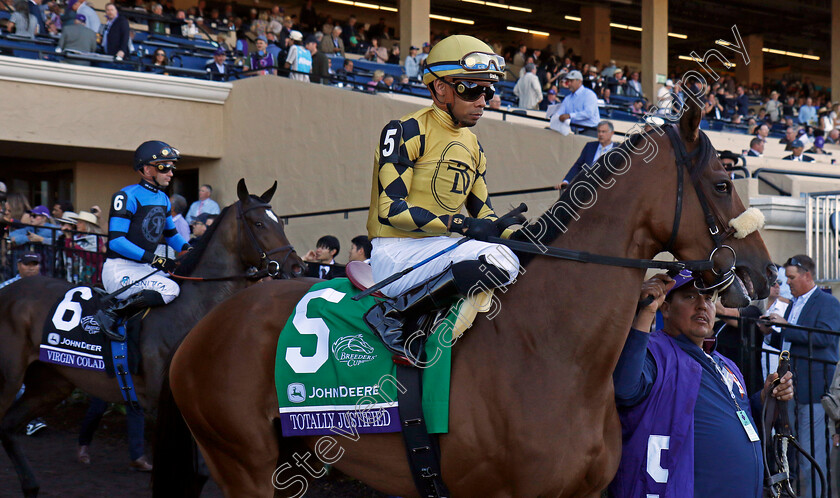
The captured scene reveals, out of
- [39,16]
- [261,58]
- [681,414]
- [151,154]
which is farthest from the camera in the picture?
[261,58]

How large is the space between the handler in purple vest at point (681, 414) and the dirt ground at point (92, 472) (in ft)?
10.9

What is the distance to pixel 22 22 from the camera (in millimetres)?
15125

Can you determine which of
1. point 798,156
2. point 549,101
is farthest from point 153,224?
point 798,156

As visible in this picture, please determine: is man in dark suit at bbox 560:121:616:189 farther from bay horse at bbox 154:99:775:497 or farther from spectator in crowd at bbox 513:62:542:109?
spectator in crowd at bbox 513:62:542:109

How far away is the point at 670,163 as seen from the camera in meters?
3.30

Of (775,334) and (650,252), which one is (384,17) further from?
(650,252)

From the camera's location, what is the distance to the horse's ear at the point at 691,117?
127 inches

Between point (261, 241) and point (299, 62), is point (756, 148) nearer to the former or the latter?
point (299, 62)

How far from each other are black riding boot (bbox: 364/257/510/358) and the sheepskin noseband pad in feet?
2.86

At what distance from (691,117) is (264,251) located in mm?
3717

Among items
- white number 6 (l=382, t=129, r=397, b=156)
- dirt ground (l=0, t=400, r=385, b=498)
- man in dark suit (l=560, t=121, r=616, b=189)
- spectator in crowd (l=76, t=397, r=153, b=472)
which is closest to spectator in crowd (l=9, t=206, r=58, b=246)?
dirt ground (l=0, t=400, r=385, b=498)

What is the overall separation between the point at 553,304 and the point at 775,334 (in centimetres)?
323

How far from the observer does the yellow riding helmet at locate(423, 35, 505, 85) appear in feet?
11.6

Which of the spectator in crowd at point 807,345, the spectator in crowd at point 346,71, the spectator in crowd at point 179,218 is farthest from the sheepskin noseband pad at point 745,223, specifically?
the spectator in crowd at point 346,71
